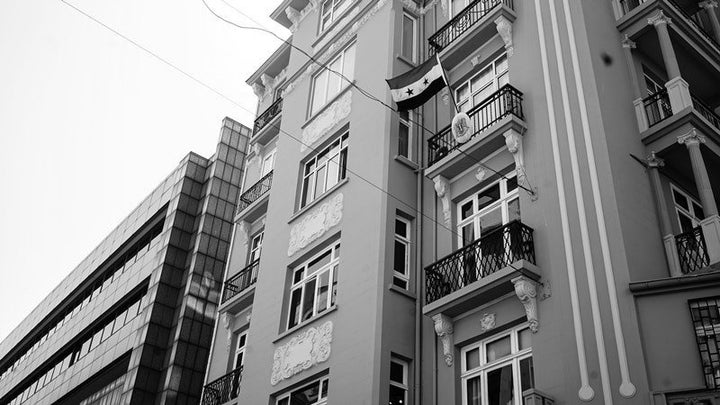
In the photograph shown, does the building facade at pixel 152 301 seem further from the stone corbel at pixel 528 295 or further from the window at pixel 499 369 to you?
the stone corbel at pixel 528 295

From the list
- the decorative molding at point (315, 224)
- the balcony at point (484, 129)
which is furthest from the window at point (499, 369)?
the decorative molding at point (315, 224)

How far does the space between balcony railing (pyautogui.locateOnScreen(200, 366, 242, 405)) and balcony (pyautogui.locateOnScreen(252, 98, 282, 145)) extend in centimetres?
913

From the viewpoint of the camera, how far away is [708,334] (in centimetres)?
1238

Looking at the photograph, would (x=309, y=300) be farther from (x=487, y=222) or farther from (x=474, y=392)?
(x=474, y=392)

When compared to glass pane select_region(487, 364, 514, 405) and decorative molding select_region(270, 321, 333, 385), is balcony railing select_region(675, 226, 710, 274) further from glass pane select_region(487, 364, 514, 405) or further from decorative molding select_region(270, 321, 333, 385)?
decorative molding select_region(270, 321, 333, 385)

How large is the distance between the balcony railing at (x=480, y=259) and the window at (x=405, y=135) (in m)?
3.98

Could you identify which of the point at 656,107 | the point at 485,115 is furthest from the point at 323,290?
the point at 656,107

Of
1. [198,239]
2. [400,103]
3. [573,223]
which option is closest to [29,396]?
[198,239]

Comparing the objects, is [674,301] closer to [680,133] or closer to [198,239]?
[680,133]

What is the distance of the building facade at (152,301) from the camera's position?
1640 inches

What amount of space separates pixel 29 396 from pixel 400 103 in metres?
47.2

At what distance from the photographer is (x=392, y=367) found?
16.2m

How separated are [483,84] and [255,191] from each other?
10373 mm

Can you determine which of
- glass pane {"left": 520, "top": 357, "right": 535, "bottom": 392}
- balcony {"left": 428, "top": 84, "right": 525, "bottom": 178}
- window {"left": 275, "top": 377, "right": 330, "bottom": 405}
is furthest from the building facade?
glass pane {"left": 520, "top": 357, "right": 535, "bottom": 392}
